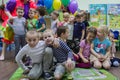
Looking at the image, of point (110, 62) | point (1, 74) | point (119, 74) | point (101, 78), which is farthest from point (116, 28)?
point (1, 74)

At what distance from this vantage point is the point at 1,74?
10.3 feet

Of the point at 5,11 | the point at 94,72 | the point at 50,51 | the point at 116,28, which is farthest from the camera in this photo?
the point at 116,28

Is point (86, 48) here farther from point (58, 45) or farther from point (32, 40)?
point (32, 40)

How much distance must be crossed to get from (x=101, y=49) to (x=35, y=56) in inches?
46.0

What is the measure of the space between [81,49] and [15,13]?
1382 millimetres

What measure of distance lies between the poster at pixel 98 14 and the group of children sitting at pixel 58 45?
0.77 meters

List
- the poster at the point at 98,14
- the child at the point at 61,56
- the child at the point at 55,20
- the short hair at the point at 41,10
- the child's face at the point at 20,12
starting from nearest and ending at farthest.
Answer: the child at the point at 61,56, the child's face at the point at 20,12, the short hair at the point at 41,10, the child at the point at 55,20, the poster at the point at 98,14

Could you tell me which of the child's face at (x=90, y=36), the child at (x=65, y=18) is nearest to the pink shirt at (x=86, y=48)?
the child's face at (x=90, y=36)

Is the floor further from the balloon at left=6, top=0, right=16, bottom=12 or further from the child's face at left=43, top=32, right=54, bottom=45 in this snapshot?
the balloon at left=6, top=0, right=16, bottom=12

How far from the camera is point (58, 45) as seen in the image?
9.22 feet

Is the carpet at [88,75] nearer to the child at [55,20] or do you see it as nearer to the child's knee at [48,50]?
the child's knee at [48,50]

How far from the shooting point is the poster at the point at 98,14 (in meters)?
5.19

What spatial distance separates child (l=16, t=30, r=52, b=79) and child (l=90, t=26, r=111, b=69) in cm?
90

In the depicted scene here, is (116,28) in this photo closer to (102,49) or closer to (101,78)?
(102,49)
